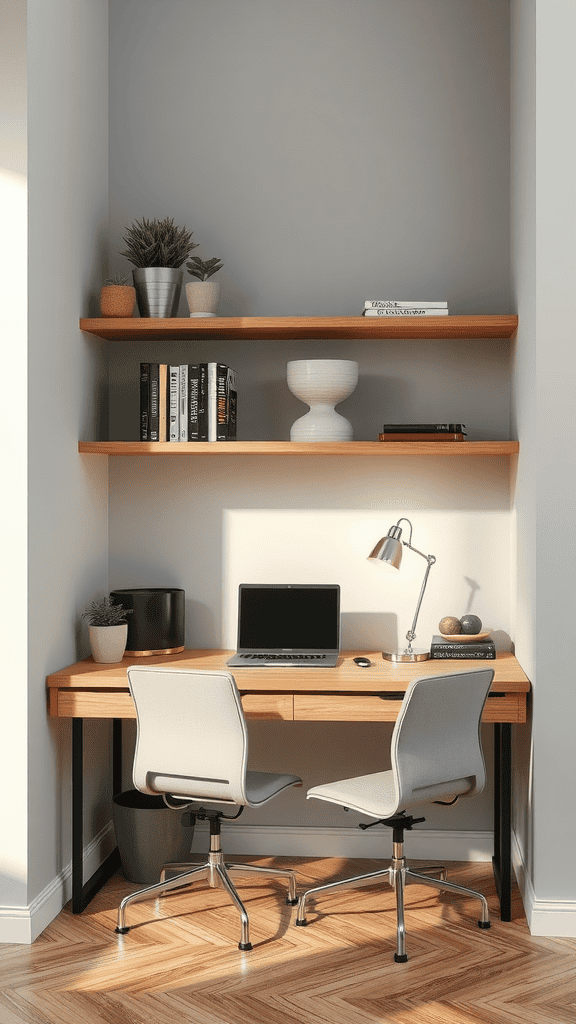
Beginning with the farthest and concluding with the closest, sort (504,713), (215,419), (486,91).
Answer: (486,91)
(215,419)
(504,713)

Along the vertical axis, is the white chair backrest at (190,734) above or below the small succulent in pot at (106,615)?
below

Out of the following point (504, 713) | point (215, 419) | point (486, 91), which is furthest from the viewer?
point (486, 91)

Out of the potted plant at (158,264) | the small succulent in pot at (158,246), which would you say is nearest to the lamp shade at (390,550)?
the potted plant at (158,264)

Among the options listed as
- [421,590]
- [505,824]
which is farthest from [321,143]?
[505,824]

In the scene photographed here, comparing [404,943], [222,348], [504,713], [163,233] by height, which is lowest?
[404,943]

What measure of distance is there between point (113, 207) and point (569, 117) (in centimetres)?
172

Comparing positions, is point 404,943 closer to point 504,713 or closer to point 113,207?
point 504,713

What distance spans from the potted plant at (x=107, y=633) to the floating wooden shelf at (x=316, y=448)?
55cm

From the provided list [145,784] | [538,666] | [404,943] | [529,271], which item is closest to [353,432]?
[529,271]

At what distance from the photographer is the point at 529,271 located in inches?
118

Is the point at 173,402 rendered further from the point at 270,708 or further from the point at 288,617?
the point at 270,708

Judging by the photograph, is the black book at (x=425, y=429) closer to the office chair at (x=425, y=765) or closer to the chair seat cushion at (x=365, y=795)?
the office chair at (x=425, y=765)

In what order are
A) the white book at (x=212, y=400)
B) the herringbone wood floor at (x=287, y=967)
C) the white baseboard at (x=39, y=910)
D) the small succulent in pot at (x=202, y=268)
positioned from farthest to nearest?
the small succulent in pot at (x=202, y=268), the white book at (x=212, y=400), the white baseboard at (x=39, y=910), the herringbone wood floor at (x=287, y=967)

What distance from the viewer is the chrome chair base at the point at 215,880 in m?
2.83
